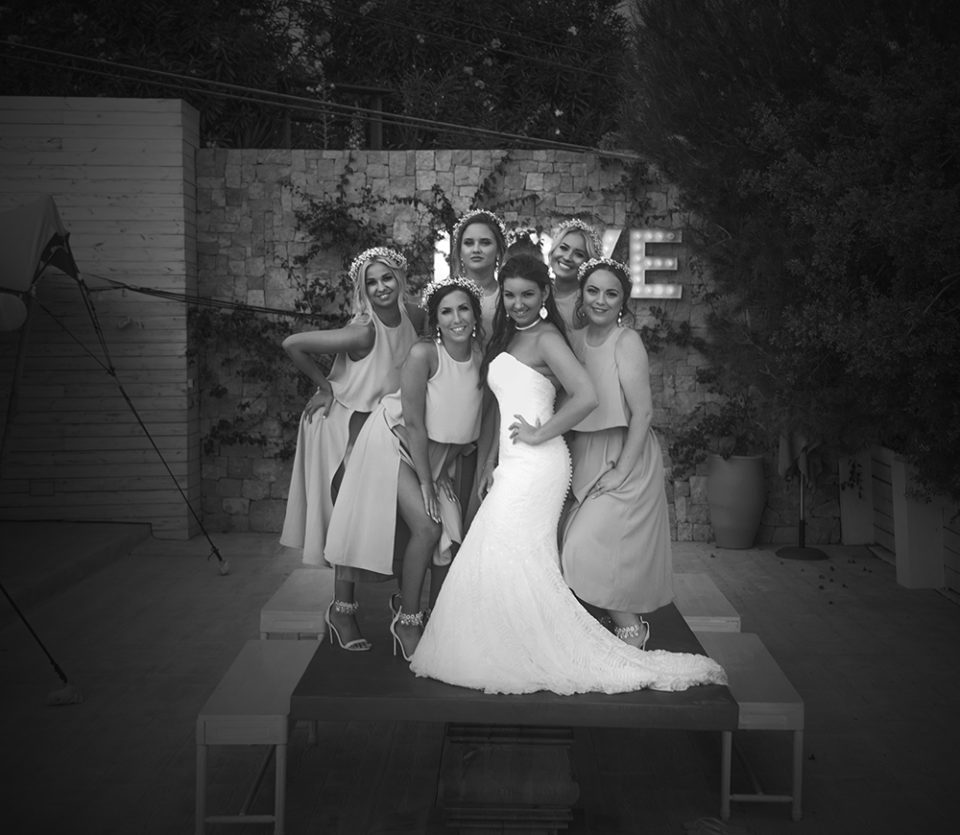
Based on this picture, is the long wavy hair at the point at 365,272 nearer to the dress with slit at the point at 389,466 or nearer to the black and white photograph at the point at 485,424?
the black and white photograph at the point at 485,424

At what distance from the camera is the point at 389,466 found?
13.6 feet

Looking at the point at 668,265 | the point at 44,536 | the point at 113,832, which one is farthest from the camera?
the point at 668,265

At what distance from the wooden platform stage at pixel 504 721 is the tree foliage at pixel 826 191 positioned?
2.59 m

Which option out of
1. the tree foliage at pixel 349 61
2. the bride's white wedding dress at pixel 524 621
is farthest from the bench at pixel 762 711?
the tree foliage at pixel 349 61

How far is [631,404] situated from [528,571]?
788mm

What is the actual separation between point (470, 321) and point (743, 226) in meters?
3.91

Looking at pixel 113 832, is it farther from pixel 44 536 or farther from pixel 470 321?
pixel 44 536

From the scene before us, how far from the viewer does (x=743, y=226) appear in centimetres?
736

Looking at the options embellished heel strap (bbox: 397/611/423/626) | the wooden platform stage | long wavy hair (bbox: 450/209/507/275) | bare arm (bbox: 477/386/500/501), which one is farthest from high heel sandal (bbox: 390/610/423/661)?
long wavy hair (bbox: 450/209/507/275)

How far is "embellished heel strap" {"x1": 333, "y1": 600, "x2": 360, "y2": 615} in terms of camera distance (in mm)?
4258

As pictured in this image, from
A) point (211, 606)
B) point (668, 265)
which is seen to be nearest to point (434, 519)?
point (211, 606)

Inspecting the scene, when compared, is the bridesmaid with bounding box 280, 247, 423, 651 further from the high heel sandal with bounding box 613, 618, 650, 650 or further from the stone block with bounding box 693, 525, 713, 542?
the stone block with bounding box 693, 525, 713, 542

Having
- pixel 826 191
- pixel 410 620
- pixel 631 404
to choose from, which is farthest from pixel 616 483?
pixel 826 191

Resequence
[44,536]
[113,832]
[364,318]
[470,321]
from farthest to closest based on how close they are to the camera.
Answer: [44,536] < [364,318] < [470,321] < [113,832]
